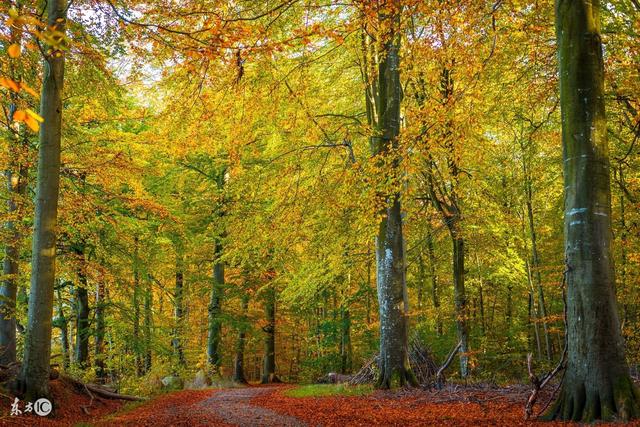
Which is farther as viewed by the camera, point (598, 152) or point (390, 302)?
point (390, 302)

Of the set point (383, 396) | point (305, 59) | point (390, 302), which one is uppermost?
point (305, 59)

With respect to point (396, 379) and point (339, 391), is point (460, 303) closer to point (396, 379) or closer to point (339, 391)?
point (396, 379)

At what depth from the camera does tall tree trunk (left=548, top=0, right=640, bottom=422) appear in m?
4.91

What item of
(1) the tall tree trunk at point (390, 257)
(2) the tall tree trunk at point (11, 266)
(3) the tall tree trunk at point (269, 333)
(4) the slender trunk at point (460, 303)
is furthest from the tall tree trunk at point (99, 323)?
(4) the slender trunk at point (460, 303)

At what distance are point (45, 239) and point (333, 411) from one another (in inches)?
218

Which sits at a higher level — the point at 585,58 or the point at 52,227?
the point at 585,58

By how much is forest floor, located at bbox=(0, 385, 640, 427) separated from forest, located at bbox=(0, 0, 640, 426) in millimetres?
91

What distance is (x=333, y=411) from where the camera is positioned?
7.65 meters

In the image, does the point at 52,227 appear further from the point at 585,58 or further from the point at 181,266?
the point at 181,266

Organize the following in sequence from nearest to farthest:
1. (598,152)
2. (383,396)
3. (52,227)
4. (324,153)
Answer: (598,152) < (52,227) < (383,396) < (324,153)

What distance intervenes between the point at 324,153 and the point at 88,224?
6.32 metres

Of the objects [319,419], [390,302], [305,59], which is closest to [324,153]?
[305,59]

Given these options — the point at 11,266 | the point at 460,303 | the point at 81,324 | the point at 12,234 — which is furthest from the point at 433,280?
the point at 12,234

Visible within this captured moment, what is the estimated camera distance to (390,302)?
35.6 feet
